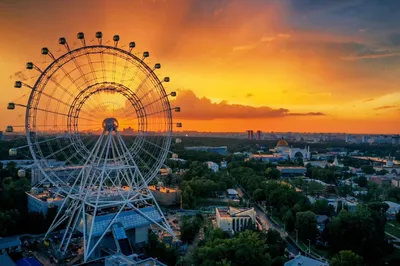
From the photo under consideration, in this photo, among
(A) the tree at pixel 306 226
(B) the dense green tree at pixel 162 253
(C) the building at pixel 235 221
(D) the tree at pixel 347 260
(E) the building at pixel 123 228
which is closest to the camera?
(D) the tree at pixel 347 260

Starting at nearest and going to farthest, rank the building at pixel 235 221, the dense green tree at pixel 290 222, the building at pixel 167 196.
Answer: the building at pixel 235 221 → the dense green tree at pixel 290 222 → the building at pixel 167 196

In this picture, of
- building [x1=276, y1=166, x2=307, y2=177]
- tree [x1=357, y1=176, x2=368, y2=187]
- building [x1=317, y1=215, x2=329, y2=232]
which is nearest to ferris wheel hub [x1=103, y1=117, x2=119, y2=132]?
building [x1=317, y1=215, x2=329, y2=232]

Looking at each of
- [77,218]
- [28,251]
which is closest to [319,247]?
[77,218]

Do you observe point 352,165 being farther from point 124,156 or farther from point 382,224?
point 124,156

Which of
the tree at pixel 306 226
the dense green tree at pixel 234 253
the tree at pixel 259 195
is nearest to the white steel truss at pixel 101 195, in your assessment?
the dense green tree at pixel 234 253

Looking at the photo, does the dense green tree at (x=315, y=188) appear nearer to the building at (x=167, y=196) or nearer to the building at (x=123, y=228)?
the building at (x=167, y=196)

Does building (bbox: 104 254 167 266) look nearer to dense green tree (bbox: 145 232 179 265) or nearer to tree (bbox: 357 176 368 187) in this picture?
dense green tree (bbox: 145 232 179 265)

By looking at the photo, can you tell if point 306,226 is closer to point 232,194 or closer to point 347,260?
point 347,260
